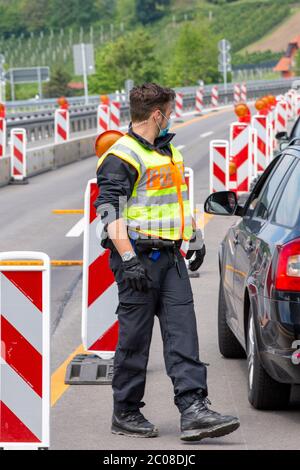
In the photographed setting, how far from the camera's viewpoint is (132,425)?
23.5 ft

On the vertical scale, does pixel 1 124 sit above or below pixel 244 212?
below

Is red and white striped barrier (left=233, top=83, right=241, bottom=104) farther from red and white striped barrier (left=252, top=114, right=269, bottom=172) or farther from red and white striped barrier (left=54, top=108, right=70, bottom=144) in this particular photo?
red and white striped barrier (left=252, top=114, right=269, bottom=172)

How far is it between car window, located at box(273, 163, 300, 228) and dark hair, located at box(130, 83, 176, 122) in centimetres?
91

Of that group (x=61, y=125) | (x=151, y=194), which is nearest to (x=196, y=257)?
(x=151, y=194)

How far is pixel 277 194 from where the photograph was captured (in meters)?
7.88

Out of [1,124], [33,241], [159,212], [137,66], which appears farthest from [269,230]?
[137,66]

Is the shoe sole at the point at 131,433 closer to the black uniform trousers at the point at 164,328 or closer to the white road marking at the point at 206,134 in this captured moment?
the black uniform trousers at the point at 164,328

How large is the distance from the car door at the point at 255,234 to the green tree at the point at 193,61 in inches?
5389

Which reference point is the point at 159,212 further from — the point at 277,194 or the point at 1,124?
the point at 1,124

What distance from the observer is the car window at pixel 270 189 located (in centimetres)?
801

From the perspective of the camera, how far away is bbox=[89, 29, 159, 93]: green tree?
472ft

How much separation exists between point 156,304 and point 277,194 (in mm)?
1165

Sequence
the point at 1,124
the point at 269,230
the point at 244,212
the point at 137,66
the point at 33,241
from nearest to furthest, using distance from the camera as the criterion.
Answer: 1. the point at 269,230
2. the point at 244,212
3. the point at 33,241
4. the point at 1,124
5. the point at 137,66

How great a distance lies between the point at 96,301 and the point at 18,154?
1864cm
